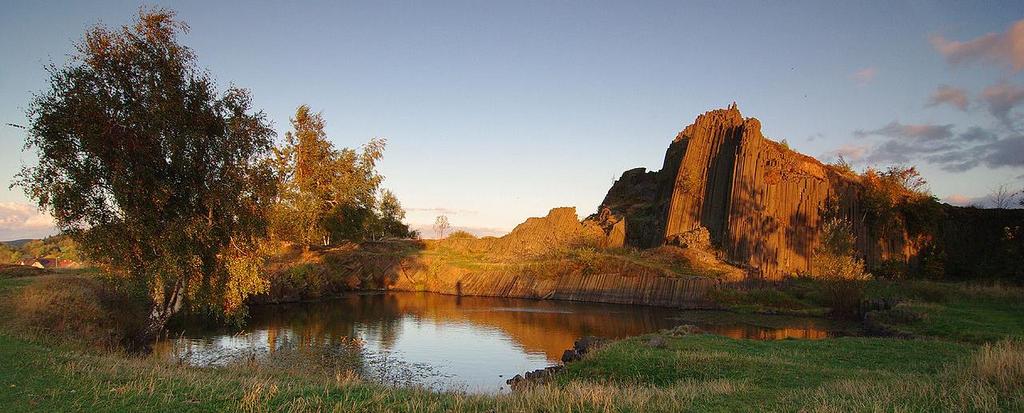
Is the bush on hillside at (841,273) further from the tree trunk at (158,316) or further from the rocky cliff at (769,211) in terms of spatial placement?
the tree trunk at (158,316)

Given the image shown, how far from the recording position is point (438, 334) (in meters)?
30.0

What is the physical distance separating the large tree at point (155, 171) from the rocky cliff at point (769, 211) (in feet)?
131

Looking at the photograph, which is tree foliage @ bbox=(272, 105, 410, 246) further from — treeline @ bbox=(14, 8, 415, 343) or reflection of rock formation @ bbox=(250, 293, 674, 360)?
treeline @ bbox=(14, 8, 415, 343)

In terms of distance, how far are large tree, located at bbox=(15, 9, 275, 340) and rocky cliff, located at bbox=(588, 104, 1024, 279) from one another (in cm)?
3981

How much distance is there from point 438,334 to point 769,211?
33700mm

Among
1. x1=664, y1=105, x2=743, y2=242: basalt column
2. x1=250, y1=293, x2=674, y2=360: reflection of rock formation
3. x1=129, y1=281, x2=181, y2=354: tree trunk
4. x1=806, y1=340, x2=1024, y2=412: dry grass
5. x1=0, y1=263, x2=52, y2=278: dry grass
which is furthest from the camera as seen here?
x1=664, y1=105, x2=743, y2=242: basalt column

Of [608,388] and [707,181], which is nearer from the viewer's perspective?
[608,388]

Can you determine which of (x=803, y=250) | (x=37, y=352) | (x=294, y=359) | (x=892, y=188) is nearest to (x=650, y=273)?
(x=803, y=250)

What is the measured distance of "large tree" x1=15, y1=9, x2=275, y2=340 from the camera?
17.5 m

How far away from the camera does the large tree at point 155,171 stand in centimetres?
1745

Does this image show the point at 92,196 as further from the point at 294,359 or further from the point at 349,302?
the point at 349,302

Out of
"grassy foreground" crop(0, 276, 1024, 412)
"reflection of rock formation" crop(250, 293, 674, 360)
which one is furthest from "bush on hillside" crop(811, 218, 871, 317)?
"grassy foreground" crop(0, 276, 1024, 412)

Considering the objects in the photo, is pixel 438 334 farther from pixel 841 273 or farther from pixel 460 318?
pixel 841 273

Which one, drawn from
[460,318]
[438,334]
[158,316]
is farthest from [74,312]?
[460,318]
